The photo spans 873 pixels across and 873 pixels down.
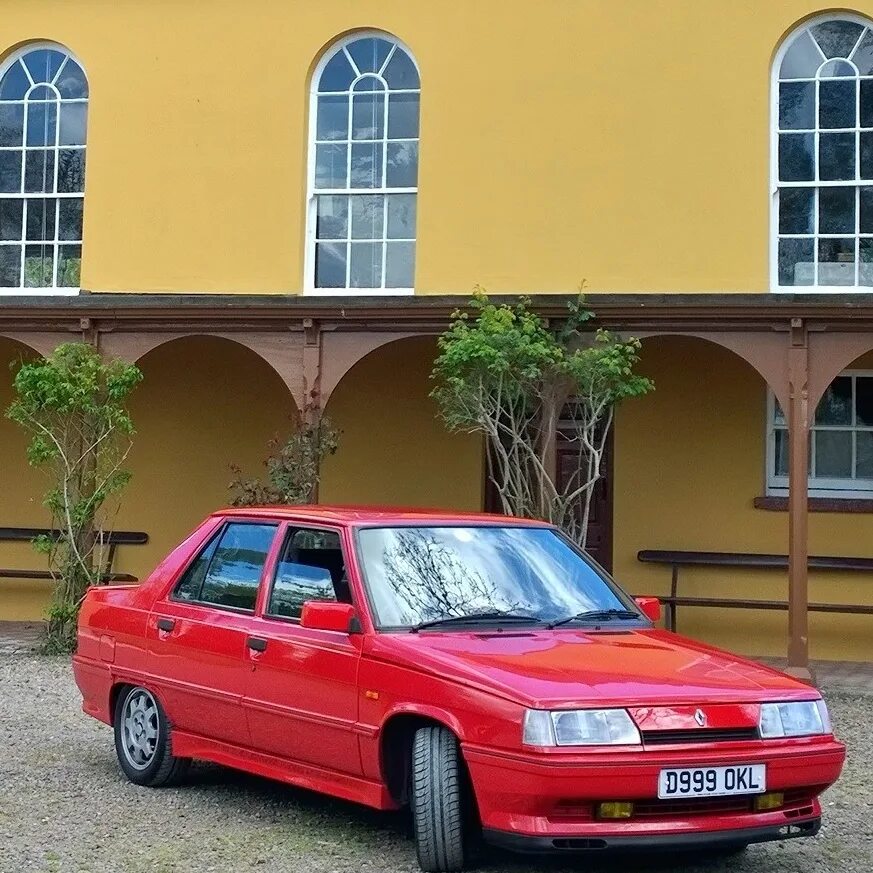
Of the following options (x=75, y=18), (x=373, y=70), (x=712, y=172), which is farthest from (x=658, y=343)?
(x=75, y=18)

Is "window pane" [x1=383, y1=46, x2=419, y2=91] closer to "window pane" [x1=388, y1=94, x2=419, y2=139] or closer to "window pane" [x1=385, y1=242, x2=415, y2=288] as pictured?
"window pane" [x1=388, y1=94, x2=419, y2=139]

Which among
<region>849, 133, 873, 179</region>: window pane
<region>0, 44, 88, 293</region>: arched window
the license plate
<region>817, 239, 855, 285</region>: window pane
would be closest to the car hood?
the license plate

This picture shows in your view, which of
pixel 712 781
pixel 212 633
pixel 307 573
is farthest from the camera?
pixel 212 633

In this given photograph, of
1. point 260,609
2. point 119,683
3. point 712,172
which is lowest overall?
point 119,683

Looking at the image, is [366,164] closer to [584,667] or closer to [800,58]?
[800,58]

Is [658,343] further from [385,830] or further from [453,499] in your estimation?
[385,830]

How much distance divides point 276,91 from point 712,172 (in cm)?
423

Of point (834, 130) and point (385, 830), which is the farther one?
point (834, 130)

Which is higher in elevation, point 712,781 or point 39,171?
point 39,171

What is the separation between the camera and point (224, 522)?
7148 millimetres

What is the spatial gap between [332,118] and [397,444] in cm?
329

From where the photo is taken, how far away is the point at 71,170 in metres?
14.4

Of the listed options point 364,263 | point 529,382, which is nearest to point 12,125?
point 364,263

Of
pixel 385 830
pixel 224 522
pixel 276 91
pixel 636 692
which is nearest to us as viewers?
pixel 636 692
